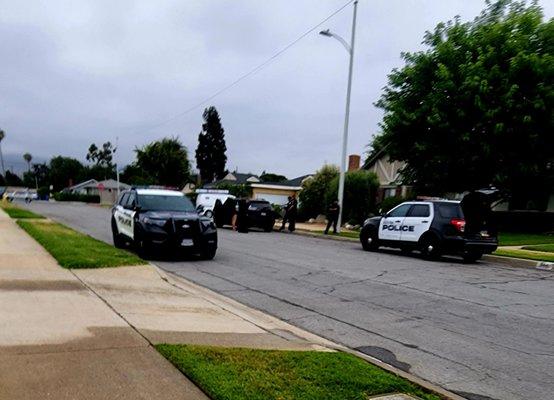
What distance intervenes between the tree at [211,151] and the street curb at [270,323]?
68222 mm

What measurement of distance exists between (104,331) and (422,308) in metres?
4.91

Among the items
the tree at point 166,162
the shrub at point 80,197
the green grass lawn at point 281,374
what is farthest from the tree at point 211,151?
the green grass lawn at point 281,374

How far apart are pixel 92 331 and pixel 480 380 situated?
397 centimetres

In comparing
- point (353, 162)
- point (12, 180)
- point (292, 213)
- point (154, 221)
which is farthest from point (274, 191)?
point (12, 180)

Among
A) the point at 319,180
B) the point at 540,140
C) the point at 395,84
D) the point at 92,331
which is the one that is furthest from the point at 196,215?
the point at 319,180

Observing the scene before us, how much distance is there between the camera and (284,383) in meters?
4.20

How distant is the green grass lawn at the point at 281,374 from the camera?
4020 millimetres

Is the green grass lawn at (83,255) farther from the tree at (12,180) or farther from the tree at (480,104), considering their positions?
the tree at (12,180)

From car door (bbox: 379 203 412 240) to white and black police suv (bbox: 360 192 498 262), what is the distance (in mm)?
35

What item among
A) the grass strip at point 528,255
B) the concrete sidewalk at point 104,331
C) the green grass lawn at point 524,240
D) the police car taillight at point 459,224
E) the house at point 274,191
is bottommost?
the concrete sidewalk at point 104,331

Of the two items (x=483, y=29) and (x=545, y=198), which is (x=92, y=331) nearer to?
(x=483, y=29)

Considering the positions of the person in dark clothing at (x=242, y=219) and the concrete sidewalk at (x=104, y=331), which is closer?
the concrete sidewalk at (x=104, y=331)

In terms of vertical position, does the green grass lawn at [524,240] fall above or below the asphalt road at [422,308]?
above

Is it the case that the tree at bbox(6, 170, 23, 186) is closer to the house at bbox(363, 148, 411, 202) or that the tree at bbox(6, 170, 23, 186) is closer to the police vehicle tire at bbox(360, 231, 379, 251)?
the house at bbox(363, 148, 411, 202)
